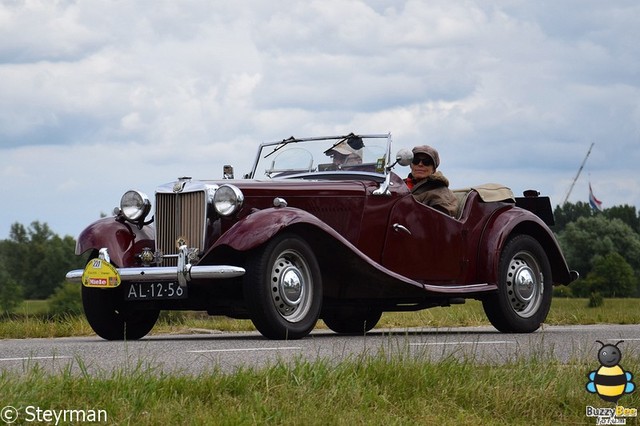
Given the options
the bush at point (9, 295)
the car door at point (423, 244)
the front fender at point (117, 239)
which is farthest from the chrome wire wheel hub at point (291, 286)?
the bush at point (9, 295)

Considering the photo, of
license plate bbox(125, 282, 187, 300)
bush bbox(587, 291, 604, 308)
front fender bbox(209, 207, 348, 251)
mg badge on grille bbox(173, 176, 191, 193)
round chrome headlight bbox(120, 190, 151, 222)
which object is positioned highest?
mg badge on grille bbox(173, 176, 191, 193)

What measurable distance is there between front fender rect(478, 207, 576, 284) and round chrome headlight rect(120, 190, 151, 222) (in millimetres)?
3485

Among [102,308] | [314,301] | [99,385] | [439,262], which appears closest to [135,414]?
[99,385]

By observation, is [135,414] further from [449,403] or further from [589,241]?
[589,241]

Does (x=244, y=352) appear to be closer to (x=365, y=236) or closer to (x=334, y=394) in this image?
(x=334, y=394)

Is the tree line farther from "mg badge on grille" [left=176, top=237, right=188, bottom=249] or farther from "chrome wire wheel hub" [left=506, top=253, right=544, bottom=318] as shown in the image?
"mg badge on grille" [left=176, top=237, right=188, bottom=249]

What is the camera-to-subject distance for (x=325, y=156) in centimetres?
1223

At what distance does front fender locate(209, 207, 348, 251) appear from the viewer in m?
9.37

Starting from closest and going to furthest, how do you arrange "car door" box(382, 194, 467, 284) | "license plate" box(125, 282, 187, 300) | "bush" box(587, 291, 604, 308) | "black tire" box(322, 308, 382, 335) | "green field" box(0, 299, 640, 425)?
1. "green field" box(0, 299, 640, 425)
2. "license plate" box(125, 282, 187, 300)
3. "car door" box(382, 194, 467, 284)
4. "black tire" box(322, 308, 382, 335)
5. "bush" box(587, 291, 604, 308)

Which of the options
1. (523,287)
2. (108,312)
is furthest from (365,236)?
(108,312)

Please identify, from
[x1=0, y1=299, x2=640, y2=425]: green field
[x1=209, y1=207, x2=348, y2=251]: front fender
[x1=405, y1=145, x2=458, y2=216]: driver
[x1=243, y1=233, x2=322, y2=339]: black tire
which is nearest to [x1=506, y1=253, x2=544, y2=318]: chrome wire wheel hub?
[x1=405, y1=145, x2=458, y2=216]: driver

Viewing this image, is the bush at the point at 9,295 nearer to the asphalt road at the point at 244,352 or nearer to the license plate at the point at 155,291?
the license plate at the point at 155,291

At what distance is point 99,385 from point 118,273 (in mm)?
4265

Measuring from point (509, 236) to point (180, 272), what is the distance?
4205 millimetres
